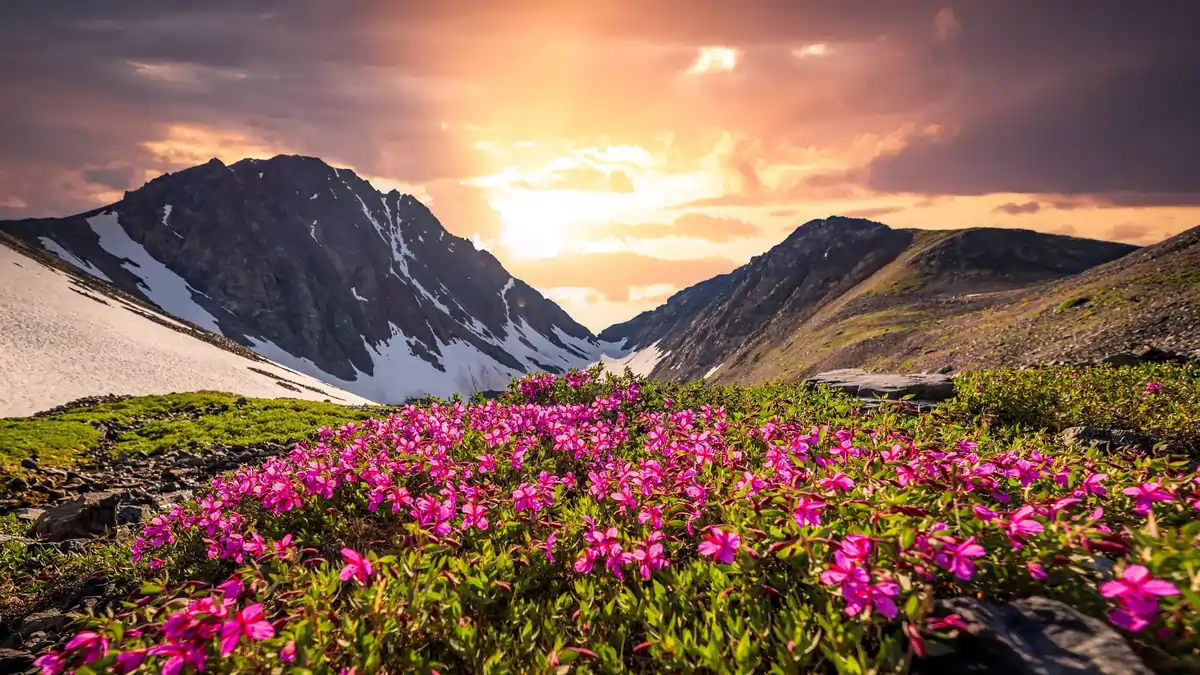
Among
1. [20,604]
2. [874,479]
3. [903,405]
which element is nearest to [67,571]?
[20,604]

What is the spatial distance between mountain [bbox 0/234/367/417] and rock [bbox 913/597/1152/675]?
43.4 meters

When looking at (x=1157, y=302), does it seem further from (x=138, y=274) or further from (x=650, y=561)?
(x=138, y=274)

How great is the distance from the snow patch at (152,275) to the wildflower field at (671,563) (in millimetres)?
153977

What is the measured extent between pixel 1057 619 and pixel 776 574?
1411mm

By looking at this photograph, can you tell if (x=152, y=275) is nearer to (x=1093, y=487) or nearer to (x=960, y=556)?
(x=960, y=556)

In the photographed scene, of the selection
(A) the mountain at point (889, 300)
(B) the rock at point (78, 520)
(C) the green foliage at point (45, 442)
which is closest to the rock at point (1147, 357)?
(A) the mountain at point (889, 300)

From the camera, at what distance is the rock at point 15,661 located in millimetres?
5102

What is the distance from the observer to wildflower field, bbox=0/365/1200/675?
104 inches

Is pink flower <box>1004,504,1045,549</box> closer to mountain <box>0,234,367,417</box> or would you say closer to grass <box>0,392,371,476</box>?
grass <box>0,392,371,476</box>

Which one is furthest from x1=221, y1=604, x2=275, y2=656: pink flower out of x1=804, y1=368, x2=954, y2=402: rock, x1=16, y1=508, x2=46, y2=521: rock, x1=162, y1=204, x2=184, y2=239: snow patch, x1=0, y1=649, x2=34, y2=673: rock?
x1=162, y1=204, x2=184, y2=239: snow patch

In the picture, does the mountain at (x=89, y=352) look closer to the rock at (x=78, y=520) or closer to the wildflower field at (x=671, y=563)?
the rock at (x=78, y=520)

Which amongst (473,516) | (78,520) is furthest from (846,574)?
(78,520)

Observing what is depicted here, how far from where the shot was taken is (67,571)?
291 inches

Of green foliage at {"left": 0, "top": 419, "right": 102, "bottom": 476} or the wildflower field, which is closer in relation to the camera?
the wildflower field
